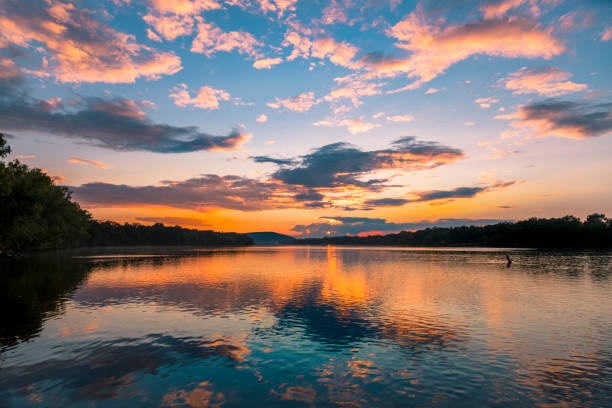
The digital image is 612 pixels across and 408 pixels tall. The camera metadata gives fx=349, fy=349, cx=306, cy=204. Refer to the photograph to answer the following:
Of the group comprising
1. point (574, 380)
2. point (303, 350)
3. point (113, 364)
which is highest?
point (574, 380)

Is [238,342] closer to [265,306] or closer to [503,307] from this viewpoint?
[265,306]

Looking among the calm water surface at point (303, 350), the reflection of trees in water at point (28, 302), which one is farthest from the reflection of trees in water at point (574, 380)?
the reflection of trees in water at point (28, 302)

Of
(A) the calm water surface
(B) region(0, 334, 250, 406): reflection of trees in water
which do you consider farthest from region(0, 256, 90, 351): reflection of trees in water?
(B) region(0, 334, 250, 406): reflection of trees in water

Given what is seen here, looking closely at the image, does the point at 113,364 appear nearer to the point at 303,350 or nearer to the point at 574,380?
the point at 303,350

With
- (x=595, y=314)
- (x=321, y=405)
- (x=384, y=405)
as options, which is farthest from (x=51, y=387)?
(x=595, y=314)

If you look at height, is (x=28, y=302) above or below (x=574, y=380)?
below

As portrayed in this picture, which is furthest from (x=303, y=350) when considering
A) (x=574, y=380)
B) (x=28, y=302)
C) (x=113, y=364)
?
(x=28, y=302)

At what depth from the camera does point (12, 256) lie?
373 ft

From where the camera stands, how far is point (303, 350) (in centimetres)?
2342

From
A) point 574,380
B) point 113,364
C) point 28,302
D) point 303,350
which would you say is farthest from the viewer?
point 28,302

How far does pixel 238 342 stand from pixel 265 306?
45.3 feet

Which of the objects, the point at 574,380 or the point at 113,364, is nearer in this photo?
Result: the point at 574,380

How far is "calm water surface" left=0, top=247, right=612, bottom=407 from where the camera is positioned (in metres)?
16.4

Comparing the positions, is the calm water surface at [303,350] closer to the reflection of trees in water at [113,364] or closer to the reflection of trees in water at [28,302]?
the reflection of trees in water at [113,364]
